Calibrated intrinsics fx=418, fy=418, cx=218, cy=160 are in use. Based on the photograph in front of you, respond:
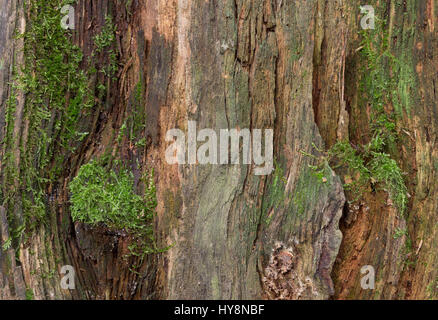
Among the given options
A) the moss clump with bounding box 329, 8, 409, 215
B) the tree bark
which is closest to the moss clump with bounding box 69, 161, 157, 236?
the tree bark

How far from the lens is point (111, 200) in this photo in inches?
109

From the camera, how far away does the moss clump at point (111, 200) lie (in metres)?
2.78

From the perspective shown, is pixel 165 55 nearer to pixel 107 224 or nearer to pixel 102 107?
pixel 102 107

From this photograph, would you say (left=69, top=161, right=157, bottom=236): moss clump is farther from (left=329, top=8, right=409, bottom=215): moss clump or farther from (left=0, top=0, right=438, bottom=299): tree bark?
(left=329, top=8, right=409, bottom=215): moss clump

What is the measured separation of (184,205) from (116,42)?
124cm

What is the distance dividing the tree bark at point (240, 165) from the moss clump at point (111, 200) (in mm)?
82

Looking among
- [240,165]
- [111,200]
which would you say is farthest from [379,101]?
[111,200]

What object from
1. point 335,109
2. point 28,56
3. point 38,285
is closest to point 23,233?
point 38,285

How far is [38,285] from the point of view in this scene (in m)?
2.81

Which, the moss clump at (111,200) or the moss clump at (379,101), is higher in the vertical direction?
the moss clump at (379,101)

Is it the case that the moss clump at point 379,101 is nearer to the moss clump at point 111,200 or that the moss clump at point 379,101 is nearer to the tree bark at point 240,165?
the tree bark at point 240,165

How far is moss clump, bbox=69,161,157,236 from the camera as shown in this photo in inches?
109

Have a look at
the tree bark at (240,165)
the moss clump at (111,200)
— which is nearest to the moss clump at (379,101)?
the tree bark at (240,165)

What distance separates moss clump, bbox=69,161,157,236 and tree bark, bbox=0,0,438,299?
8 centimetres
